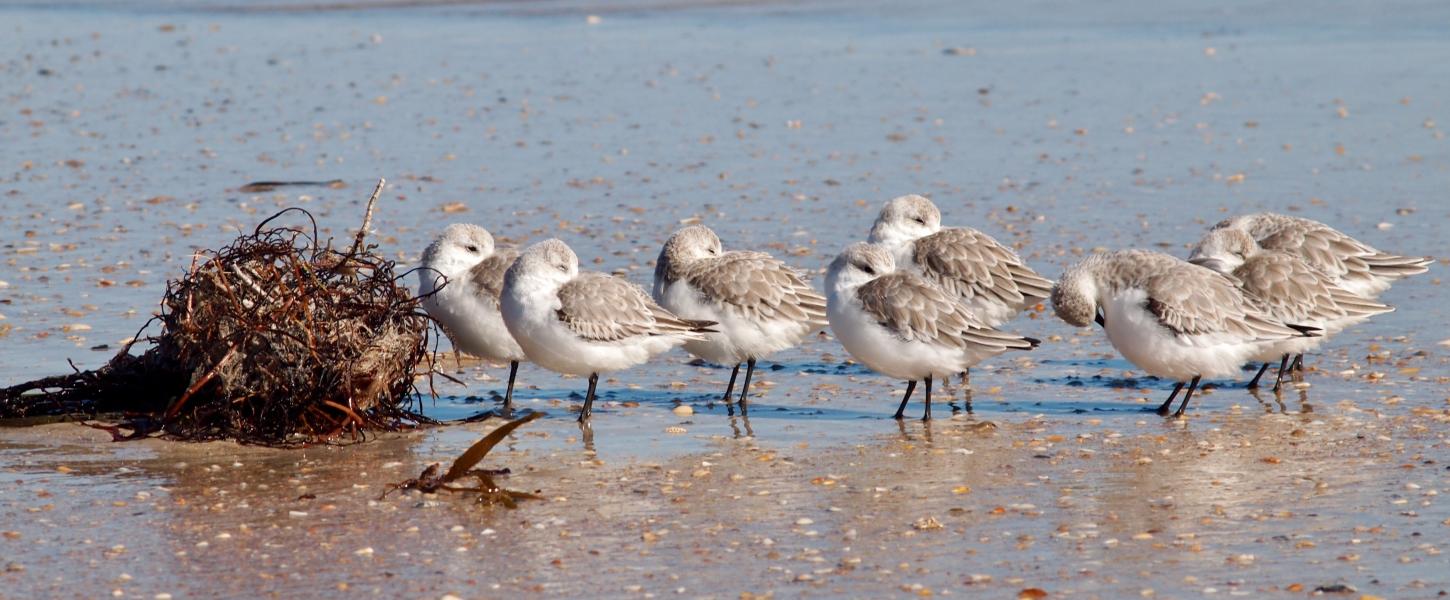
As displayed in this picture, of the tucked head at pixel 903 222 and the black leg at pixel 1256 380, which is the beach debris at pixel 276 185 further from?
the black leg at pixel 1256 380

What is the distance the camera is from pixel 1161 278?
313 inches

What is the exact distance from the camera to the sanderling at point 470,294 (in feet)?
26.9

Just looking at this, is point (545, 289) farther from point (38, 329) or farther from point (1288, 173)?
point (1288, 173)

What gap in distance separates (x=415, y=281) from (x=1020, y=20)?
12.6 meters

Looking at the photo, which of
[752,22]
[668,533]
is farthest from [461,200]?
[752,22]

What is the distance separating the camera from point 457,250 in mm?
8508

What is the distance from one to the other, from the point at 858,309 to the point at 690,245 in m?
1.07

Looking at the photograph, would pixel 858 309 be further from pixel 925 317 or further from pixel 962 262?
pixel 962 262

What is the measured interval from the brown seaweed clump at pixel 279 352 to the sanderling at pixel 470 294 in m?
0.63

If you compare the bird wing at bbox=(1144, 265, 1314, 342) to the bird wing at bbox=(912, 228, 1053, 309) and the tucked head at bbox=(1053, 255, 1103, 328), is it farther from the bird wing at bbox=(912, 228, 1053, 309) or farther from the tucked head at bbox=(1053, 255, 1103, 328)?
the bird wing at bbox=(912, 228, 1053, 309)

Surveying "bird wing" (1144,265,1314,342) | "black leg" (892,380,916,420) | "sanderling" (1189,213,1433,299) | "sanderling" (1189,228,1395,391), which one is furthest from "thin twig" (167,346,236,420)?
"sanderling" (1189,213,1433,299)

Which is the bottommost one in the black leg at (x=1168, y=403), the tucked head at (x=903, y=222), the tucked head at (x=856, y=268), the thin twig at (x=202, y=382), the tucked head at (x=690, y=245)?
the black leg at (x=1168, y=403)

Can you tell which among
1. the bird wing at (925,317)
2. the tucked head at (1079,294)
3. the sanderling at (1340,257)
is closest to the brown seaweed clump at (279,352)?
the bird wing at (925,317)

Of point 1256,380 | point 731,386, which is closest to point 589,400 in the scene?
point 731,386
